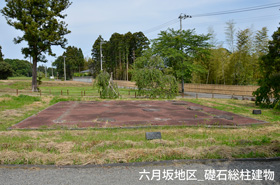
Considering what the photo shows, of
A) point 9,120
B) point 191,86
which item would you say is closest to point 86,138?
point 9,120

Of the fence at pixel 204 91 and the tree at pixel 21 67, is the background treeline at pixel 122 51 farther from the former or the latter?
the tree at pixel 21 67

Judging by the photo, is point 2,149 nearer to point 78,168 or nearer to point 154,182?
point 78,168

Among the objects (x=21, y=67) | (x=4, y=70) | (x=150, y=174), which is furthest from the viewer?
(x=21, y=67)

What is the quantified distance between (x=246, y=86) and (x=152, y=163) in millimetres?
30899

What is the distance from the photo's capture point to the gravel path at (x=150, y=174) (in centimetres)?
399

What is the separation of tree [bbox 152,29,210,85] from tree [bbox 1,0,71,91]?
46.9 feet

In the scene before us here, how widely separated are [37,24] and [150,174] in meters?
29.6

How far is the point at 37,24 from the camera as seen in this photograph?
28328 mm

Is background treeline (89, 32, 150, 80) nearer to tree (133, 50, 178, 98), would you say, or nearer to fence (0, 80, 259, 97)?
fence (0, 80, 259, 97)

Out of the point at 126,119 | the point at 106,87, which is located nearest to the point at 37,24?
the point at 106,87

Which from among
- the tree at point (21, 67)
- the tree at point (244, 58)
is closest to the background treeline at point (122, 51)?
the tree at point (244, 58)

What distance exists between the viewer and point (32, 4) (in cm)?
2859

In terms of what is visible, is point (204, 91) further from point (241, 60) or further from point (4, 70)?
point (4, 70)

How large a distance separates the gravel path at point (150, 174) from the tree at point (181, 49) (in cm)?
2675
